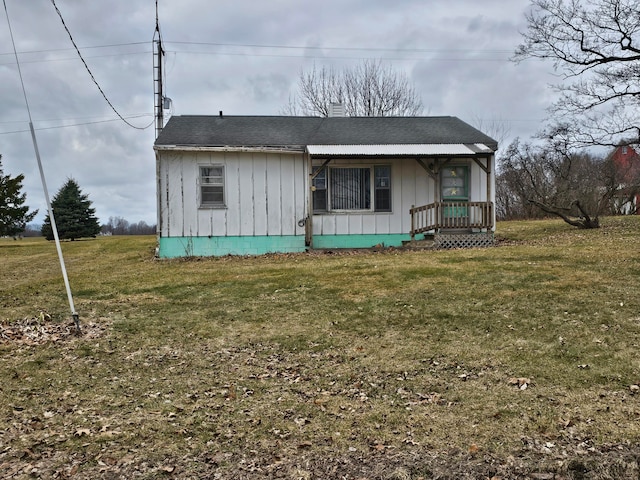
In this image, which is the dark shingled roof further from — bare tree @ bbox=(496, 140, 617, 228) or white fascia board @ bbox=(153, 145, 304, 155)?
bare tree @ bbox=(496, 140, 617, 228)

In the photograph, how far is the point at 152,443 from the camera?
3504 millimetres

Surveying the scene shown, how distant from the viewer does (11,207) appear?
29891 millimetres

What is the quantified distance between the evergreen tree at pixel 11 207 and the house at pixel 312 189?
20.3m

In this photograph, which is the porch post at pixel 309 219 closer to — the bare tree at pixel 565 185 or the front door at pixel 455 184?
the front door at pixel 455 184

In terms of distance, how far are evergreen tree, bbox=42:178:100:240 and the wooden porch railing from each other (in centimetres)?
2379

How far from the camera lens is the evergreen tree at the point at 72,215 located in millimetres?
29781

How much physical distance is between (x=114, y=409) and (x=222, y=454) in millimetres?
1304

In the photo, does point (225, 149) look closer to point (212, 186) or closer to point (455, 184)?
point (212, 186)

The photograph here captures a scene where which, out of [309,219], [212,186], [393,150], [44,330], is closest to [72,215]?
[212,186]

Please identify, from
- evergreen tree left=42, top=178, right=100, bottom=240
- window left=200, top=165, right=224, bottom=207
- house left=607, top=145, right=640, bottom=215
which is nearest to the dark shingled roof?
window left=200, top=165, right=224, bottom=207

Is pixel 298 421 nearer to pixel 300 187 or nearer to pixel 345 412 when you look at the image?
pixel 345 412

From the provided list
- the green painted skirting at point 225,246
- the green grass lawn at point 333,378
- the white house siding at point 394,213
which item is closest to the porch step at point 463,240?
the white house siding at point 394,213

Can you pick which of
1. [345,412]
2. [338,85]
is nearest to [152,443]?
[345,412]

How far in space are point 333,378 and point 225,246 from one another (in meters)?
9.61
